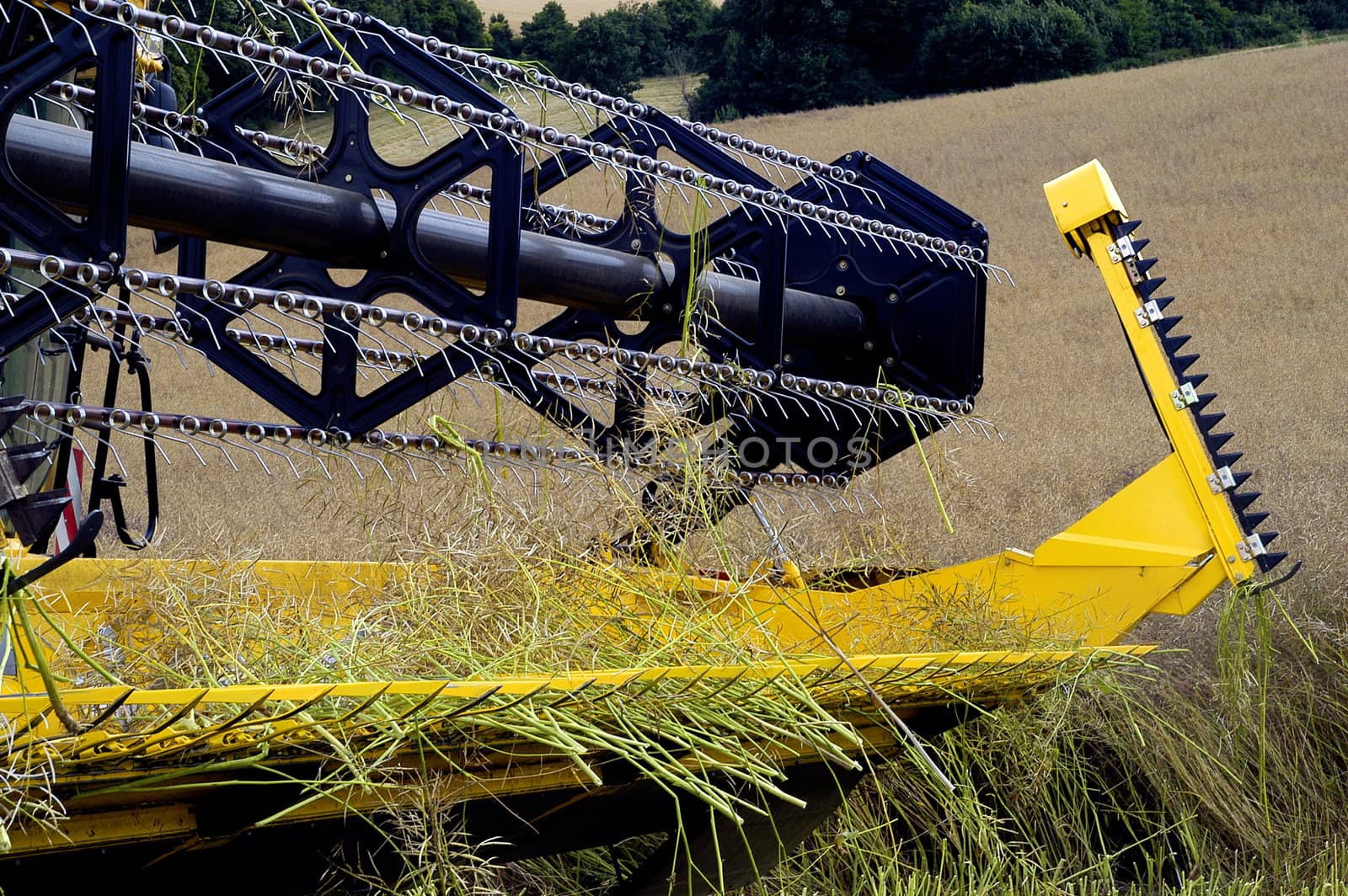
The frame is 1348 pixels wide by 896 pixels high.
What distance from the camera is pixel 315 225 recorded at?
309 cm

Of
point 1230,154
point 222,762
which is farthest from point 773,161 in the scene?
point 1230,154

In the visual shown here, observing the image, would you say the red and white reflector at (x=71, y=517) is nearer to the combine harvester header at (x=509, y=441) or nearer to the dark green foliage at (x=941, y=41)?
the combine harvester header at (x=509, y=441)

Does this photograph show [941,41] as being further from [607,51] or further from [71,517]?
[71,517]

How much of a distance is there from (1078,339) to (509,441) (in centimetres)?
1023

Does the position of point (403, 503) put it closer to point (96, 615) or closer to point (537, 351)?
point (537, 351)

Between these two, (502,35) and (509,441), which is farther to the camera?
(502,35)

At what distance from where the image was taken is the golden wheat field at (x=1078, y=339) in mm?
4301

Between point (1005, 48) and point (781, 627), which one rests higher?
point (1005, 48)

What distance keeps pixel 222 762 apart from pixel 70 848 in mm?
293

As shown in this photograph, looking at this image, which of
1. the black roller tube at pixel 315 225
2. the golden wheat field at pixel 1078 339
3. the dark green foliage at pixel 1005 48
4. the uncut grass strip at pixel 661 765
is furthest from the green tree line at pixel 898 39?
the uncut grass strip at pixel 661 765

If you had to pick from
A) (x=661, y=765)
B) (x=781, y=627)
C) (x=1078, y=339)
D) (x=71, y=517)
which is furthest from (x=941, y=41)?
(x=661, y=765)

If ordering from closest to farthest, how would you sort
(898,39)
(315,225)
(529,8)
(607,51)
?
1. (315,225)
2. (607,51)
3. (529,8)
4. (898,39)

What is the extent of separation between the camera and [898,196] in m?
4.13

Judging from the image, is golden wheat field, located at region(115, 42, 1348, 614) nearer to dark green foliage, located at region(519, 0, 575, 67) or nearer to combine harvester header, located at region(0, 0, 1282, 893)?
combine harvester header, located at region(0, 0, 1282, 893)
